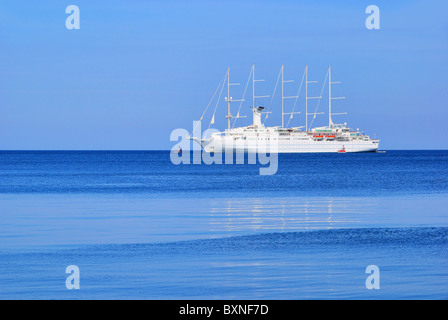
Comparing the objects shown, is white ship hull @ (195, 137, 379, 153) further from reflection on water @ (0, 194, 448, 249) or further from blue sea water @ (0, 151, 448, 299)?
blue sea water @ (0, 151, 448, 299)

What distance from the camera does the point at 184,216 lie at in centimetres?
3161

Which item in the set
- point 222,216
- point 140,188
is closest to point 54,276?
point 222,216

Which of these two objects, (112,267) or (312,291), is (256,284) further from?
(112,267)

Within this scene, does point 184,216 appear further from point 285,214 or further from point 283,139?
point 283,139

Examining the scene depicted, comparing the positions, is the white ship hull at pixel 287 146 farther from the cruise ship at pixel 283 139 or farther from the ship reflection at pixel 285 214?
the ship reflection at pixel 285 214

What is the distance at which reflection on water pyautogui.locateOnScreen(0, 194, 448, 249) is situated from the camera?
2484 cm

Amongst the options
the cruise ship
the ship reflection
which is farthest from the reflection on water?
the cruise ship

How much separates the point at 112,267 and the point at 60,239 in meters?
5.62

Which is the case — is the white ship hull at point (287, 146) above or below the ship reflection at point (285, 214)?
above

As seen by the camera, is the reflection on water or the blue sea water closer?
the blue sea water

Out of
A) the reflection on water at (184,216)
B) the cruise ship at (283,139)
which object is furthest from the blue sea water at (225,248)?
the cruise ship at (283,139)

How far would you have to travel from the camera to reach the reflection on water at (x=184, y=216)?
2484cm
